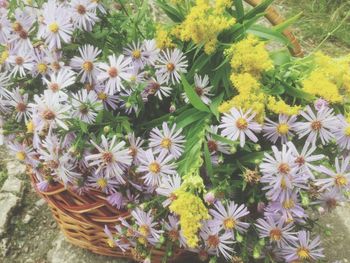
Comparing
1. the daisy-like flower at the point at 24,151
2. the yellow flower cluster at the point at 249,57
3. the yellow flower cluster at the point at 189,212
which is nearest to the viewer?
the yellow flower cluster at the point at 189,212

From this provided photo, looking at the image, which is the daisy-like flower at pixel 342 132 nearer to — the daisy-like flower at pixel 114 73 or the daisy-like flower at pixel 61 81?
the daisy-like flower at pixel 114 73

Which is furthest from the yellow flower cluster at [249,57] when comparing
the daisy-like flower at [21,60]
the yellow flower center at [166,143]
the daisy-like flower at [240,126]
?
the daisy-like flower at [21,60]

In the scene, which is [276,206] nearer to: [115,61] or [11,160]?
[115,61]

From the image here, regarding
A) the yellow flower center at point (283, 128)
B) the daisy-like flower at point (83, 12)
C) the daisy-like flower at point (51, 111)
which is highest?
the daisy-like flower at point (83, 12)

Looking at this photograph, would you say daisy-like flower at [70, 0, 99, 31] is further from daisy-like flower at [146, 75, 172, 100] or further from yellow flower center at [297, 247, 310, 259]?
Result: yellow flower center at [297, 247, 310, 259]

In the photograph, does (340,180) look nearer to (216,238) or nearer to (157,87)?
(216,238)

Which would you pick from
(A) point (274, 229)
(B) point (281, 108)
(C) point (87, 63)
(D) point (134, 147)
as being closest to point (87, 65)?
(C) point (87, 63)

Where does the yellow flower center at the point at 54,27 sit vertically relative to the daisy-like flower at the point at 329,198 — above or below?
above
